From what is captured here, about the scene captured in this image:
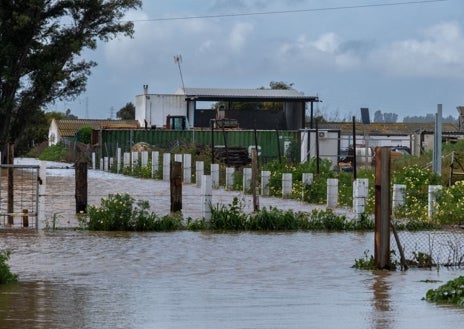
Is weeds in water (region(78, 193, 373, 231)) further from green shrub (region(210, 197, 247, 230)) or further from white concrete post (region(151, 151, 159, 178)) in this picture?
white concrete post (region(151, 151, 159, 178))

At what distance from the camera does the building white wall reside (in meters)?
84.6

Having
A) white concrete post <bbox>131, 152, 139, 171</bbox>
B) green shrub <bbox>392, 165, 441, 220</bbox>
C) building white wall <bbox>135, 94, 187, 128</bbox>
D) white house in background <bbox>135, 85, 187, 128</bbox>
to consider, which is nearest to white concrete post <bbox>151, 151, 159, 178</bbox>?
white concrete post <bbox>131, 152, 139, 171</bbox>

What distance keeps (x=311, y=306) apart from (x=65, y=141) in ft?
271

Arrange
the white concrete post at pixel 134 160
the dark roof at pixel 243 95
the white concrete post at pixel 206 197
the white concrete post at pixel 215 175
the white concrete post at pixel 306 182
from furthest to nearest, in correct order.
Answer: the dark roof at pixel 243 95 → the white concrete post at pixel 134 160 → the white concrete post at pixel 215 175 → the white concrete post at pixel 306 182 → the white concrete post at pixel 206 197

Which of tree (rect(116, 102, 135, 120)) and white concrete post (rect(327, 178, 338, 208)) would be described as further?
tree (rect(116, 102, 135, 120))

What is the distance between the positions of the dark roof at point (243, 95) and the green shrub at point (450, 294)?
68144mm

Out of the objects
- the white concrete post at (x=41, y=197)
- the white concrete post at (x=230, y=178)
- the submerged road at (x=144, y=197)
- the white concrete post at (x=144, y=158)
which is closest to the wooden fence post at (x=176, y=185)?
the submerged road at (x=144, y=197)

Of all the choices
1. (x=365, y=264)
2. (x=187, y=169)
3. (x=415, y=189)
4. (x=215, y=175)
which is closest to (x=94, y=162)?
(x=187, y=169)

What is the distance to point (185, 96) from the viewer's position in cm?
8300

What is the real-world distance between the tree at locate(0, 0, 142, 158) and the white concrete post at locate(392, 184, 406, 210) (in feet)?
102

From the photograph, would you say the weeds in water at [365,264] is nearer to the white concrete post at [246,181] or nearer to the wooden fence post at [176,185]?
the wooden fence post at [176,185]

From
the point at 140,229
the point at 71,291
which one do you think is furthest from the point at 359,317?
the point at 140,229

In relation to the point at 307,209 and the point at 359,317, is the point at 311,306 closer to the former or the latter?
the point at 359,317

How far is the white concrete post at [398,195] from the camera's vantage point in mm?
29000
